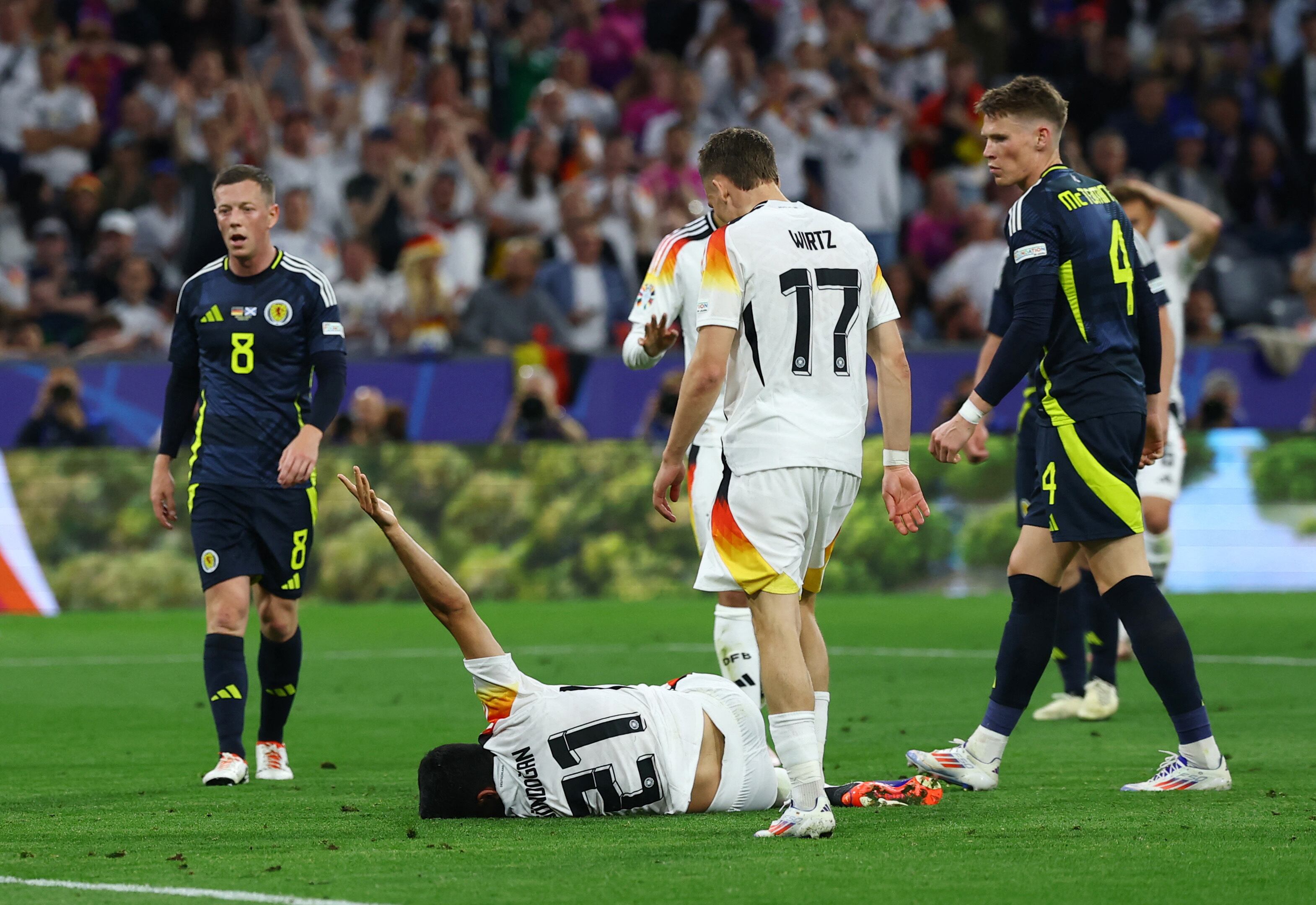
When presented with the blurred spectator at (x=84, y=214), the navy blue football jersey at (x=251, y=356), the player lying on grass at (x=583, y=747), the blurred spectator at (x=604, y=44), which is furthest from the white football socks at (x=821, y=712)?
the blurred spectator at (x=604, y=44)

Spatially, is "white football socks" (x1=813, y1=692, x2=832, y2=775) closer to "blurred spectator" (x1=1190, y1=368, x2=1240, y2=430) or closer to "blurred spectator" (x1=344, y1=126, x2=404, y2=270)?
"blurred spectator" (x1=1190, y1=368, x2=1240, y2=430)

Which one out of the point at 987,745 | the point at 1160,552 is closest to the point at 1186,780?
the point at 987,745

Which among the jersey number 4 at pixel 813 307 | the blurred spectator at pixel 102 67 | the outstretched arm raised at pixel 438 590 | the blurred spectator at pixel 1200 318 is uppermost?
the blurred spectator at pixel 102 67

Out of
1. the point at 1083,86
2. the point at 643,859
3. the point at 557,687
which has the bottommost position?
the point at 643,859

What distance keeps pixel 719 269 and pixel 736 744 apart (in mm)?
1679

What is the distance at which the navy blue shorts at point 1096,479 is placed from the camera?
645 centimetres

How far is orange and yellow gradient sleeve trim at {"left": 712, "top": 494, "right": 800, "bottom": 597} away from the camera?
571 centimetres

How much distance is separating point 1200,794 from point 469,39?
631 inches

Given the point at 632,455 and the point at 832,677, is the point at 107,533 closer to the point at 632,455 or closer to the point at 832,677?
the point at 632,455

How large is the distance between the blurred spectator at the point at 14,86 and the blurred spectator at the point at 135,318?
2.88 metres

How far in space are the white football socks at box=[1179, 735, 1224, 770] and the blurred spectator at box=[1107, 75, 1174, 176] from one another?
549 inches

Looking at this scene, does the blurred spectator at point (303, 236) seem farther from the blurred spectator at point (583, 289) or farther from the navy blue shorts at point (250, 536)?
the navy blue shorts at point (250, 536)

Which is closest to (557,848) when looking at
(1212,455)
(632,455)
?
(632,455)

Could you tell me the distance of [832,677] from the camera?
10.7 metres
